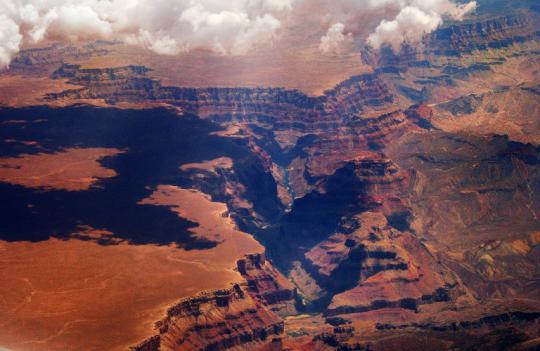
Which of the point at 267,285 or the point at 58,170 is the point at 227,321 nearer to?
the point at 267,285

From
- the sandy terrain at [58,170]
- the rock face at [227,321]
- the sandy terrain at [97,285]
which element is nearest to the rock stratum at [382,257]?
the rock face at [227,321]

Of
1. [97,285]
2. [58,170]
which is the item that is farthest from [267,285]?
[58,170]

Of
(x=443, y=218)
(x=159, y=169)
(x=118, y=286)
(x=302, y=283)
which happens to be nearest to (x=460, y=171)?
(x=443, y=218)

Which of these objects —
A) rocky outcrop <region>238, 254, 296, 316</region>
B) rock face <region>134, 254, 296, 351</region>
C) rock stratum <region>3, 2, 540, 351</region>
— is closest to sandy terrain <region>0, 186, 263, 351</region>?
rock face <region>134, 254, 296, 351</region>

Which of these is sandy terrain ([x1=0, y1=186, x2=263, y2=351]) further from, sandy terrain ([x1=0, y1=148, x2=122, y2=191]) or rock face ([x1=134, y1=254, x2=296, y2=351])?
sandy terrain ([x1=0, y1=148, x2=122, y2=191])

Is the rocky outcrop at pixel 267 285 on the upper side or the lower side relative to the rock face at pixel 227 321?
upper

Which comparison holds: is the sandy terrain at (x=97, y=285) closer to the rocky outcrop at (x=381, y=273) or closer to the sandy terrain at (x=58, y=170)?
the rocky outcrop at (x=381, y=273)

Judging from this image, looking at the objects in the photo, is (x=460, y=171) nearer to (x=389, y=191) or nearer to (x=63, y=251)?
(x=389, y=191)
